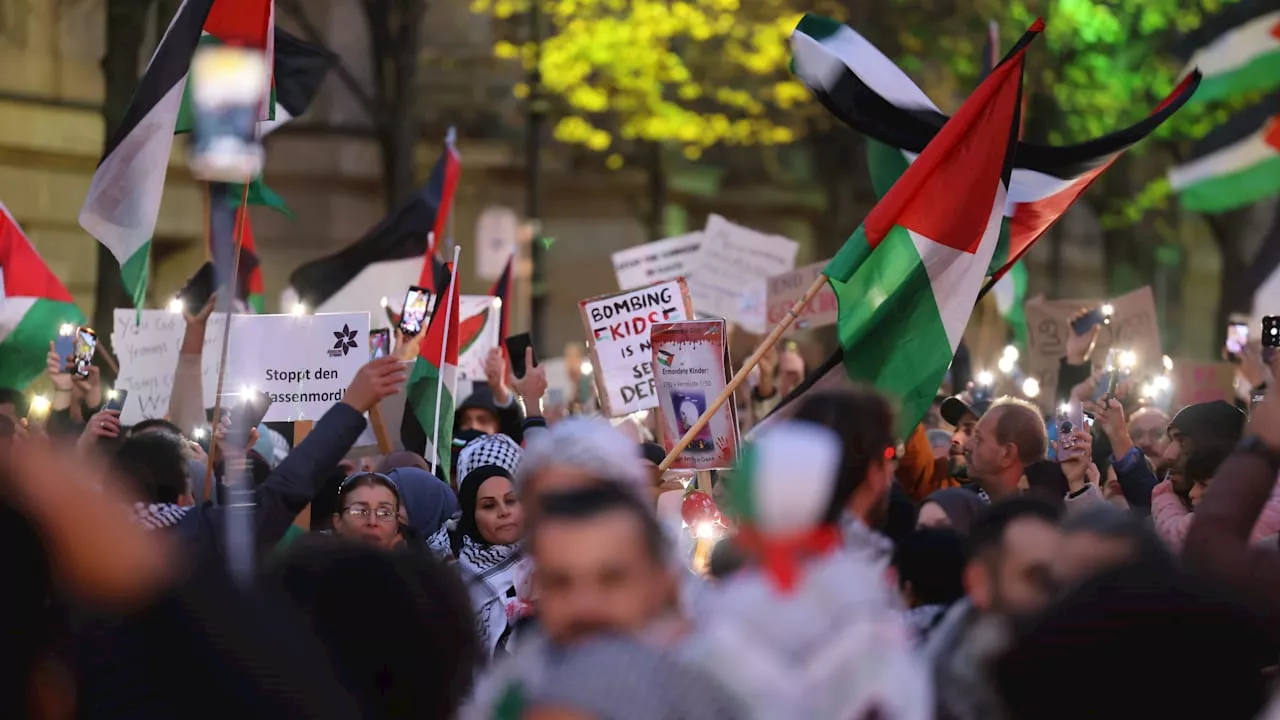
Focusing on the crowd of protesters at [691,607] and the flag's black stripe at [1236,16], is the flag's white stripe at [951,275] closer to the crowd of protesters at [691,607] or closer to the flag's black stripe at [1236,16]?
the crowd of protesters at [691,607]

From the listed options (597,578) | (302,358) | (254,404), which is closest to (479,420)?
(302,358)

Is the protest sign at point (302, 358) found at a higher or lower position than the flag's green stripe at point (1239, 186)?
lower

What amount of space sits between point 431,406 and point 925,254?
2.67m

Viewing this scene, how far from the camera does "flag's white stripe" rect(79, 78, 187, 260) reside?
29.4 feet

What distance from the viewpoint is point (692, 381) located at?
8.46 m

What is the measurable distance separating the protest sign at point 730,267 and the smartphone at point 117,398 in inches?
177

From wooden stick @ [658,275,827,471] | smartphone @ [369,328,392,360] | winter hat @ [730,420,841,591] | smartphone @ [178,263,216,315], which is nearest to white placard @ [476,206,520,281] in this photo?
smartphone @ [178,263,216,315]

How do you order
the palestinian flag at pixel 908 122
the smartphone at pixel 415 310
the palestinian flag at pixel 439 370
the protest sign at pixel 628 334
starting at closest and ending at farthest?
1. the palestinian flag at pixel 908 122
2. the palestinian flag at pixel 439 370
3. the smartphone at pixel 415 310
4. the protest sign at pixel 628 334

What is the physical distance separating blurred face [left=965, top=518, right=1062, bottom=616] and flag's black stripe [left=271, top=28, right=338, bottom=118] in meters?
7.83

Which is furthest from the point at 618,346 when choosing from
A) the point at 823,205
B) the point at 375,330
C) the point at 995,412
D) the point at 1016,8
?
the point at 823,205

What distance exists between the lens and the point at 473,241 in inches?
1177

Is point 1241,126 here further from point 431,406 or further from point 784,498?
Result: point 784,498

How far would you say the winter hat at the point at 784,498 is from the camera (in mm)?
3320

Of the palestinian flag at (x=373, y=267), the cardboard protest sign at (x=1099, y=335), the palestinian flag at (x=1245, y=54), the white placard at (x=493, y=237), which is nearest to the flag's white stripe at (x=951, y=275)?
the palestinian flag at (x=1245, y=54)
